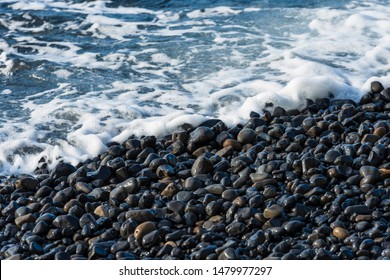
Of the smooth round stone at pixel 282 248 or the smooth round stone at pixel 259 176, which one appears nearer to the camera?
the smooth round stone at pixel 282 248

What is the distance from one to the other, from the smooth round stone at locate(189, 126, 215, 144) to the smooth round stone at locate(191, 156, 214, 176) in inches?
14.0

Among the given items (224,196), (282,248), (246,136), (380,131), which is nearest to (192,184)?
(224,196)

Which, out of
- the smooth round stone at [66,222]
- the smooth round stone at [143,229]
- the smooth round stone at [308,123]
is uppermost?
the smooth round stone at [308,123]

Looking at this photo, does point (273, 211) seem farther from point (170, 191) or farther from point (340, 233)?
point (170, 191)

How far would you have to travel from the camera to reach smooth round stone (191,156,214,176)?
462 centimetres

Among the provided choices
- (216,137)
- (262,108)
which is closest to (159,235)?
(216,137)

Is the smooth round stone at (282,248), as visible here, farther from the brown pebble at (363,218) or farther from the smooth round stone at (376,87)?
the smooth round stone at (376,87)

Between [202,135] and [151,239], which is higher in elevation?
[202,135]

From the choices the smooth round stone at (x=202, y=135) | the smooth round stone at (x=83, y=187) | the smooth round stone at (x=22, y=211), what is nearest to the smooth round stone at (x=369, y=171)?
the smooth round stone at (x=202, y=135)

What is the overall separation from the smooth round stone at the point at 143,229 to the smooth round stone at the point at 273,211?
2.16 ft

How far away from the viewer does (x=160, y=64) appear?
6.84m

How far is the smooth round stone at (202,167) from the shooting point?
462 cm

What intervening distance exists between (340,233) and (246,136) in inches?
53.4

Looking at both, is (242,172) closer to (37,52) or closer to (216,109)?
(216,109)
